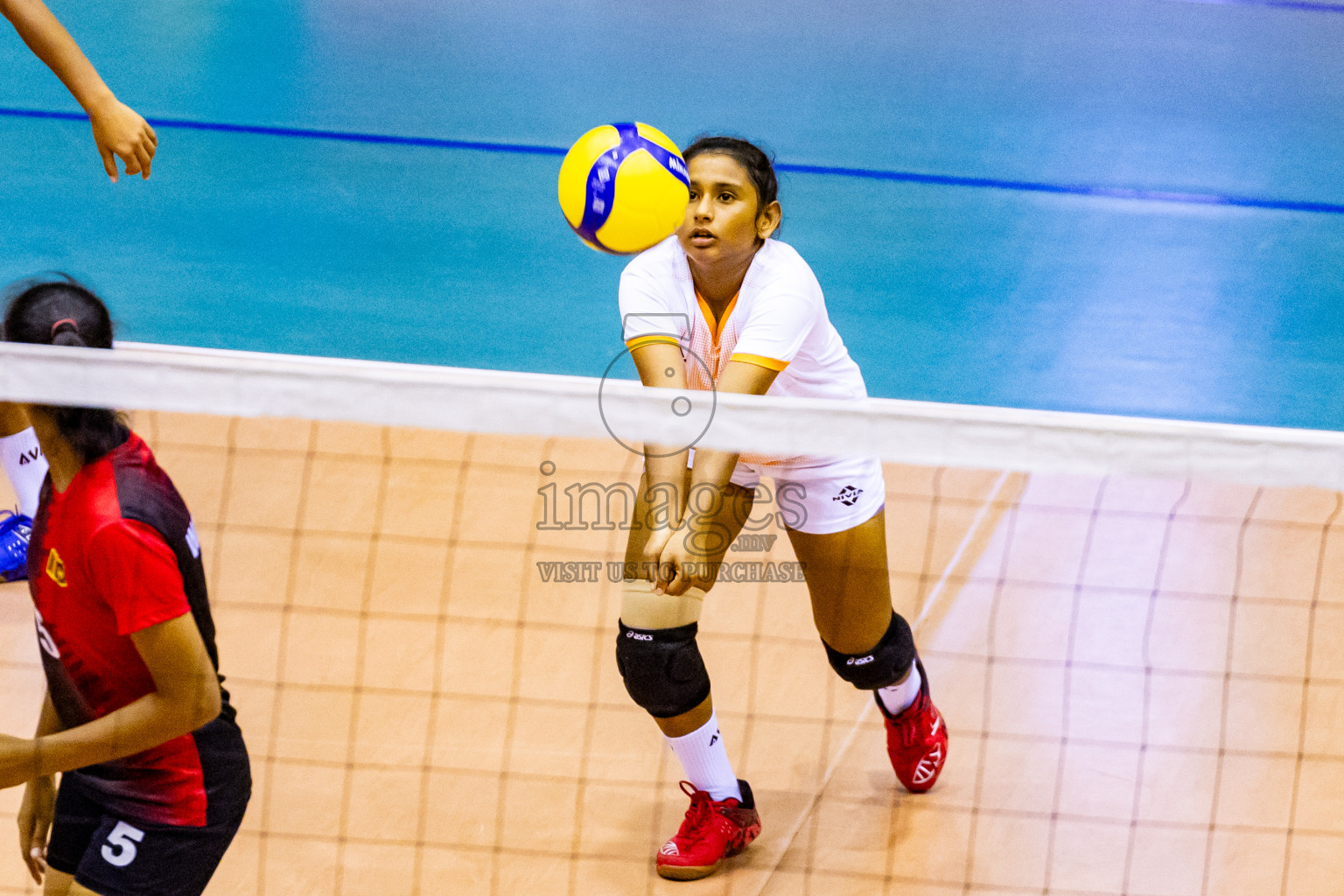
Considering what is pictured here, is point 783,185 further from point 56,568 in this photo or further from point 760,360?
point 56,568

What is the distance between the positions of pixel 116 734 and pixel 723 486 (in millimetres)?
1175

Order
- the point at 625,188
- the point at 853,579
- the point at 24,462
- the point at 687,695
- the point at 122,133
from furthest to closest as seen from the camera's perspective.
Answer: the point at 24,462, the point at 853,579, the point at 687,695, the point at 625,188, the point at 122,133

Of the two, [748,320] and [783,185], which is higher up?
[783,185]

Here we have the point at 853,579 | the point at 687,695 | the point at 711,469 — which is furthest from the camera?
the point at 853,579

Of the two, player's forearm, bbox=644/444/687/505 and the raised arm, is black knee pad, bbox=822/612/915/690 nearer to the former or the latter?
player's forearm, bbox=644/444/687/505

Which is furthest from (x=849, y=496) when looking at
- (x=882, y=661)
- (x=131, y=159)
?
(x=131, y=159)

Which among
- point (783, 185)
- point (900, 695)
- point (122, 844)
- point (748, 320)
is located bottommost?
point (122, 844)

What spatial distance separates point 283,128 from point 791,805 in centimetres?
568

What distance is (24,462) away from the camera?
3.53 meters

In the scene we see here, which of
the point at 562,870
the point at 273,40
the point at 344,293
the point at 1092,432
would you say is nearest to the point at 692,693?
the point at 562,870

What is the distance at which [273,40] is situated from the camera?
28.8ft

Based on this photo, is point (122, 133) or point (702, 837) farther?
point (702, 837)

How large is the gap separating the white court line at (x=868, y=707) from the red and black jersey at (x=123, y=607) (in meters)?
1.35

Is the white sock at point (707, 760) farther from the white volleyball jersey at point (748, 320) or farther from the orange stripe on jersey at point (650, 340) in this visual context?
the orange stripe on jersey at point (650, 340)
